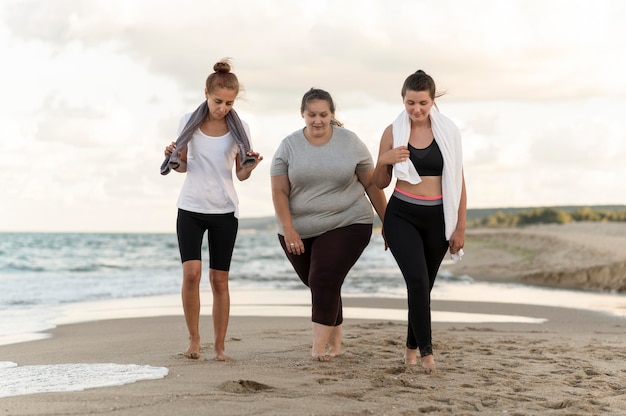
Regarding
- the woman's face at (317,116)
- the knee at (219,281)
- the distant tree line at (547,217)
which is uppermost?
the distant tree line at (547,217)

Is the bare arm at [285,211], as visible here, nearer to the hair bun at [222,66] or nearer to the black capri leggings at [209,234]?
the black capri leggings at [209,234]

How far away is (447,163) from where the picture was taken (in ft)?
17.1

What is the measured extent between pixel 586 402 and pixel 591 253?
49.3ft

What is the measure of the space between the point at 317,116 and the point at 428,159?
0.88m

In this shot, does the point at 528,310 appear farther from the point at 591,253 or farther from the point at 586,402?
the point at 591,253

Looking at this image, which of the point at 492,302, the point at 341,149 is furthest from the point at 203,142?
the point at 492,302

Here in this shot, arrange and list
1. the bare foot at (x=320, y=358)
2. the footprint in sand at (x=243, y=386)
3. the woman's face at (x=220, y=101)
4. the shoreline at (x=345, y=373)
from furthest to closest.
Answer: the bare foot at (x=320, y=358)
the woman's face at (x=220, y=101)
the footprint in sand at (x=243, y=386)
the shoreline at (x=345, y=373)

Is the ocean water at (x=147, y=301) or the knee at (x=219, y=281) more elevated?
the knee at (x=219, y=281)

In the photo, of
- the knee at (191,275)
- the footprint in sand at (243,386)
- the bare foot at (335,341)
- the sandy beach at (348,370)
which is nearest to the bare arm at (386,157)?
the bare foot at (335,341)

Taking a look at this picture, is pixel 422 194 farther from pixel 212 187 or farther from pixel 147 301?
pixel 147 301

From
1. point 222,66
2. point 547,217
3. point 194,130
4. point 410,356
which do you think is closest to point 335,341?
point 410,356

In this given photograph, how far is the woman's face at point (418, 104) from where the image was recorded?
518 cm

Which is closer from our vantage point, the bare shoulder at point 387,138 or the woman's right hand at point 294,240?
the bare shoulder at point 387,138

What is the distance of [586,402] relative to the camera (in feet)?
14.7
